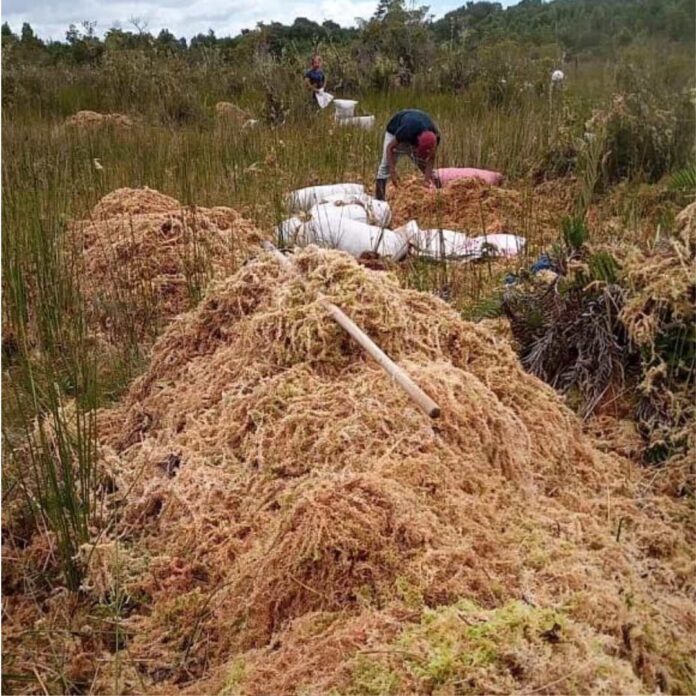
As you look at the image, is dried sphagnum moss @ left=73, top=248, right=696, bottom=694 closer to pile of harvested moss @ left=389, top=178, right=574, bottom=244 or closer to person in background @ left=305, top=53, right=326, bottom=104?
pile of harvested moss @ left=389, top=178, right=574, bottom=244

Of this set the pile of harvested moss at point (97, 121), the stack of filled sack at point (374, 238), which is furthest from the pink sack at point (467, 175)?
the pile of harvested moss at point (97, 121)

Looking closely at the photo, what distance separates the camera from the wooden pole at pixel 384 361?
1.90 metres

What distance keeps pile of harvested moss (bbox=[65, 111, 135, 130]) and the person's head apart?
11.6 ft

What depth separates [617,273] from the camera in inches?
104

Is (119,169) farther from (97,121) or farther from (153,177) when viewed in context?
(97,121)

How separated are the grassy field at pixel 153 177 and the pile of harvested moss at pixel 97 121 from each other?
19cm

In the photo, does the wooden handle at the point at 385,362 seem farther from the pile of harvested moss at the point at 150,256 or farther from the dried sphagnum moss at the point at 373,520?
the pile of harvested moss at the point at 150,256

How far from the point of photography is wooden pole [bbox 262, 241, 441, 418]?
190 centimetres

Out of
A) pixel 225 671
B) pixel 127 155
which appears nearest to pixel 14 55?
pixel 127 155

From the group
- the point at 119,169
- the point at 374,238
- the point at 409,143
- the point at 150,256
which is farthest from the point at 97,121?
the point at 374,238

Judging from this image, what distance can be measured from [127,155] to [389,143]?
2.08 meters

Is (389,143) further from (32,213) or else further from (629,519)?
(629,519)

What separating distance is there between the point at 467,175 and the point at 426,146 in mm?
510

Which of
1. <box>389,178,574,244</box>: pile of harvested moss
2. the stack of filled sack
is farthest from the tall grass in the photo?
<box>389,178,574,244</box>: pile of harvested moss
